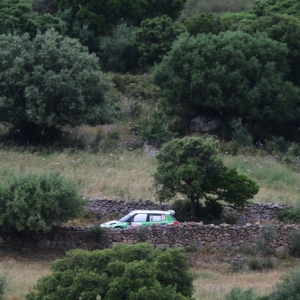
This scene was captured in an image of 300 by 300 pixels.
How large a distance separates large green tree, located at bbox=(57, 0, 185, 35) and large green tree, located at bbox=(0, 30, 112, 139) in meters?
14.9

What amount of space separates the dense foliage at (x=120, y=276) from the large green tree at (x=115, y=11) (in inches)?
1623

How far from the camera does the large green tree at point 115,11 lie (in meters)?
57.8

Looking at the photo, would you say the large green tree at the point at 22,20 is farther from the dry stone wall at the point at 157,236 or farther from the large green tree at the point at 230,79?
the dry stone wall at the point at 157,236

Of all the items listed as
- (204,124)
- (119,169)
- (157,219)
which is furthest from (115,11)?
(157,219)

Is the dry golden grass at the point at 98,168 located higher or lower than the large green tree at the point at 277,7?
lower

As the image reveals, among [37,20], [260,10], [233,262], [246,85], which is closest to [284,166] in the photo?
[246,85]

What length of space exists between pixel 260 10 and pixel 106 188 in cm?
3447

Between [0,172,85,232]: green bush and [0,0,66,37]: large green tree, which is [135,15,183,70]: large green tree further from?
[0,172,85,232]: green bush

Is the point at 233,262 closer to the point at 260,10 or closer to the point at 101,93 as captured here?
the point at 101,93

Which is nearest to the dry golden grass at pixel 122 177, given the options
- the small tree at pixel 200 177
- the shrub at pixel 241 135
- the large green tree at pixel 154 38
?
the shrub at pixel 241 135

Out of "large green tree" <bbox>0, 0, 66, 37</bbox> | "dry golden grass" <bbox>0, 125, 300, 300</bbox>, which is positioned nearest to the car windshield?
→ "dry golden grass" <bbox>0, 125, 300, 300</bbox>

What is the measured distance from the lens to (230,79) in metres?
44.7

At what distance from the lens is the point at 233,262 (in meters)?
26.5

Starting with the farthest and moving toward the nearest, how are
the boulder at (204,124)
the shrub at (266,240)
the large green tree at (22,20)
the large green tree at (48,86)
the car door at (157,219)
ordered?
the large green tree at (22,20), the boulder at (204,124), the large green tree at (48,86), the car door at (157,219), the shrub at (266,240)
